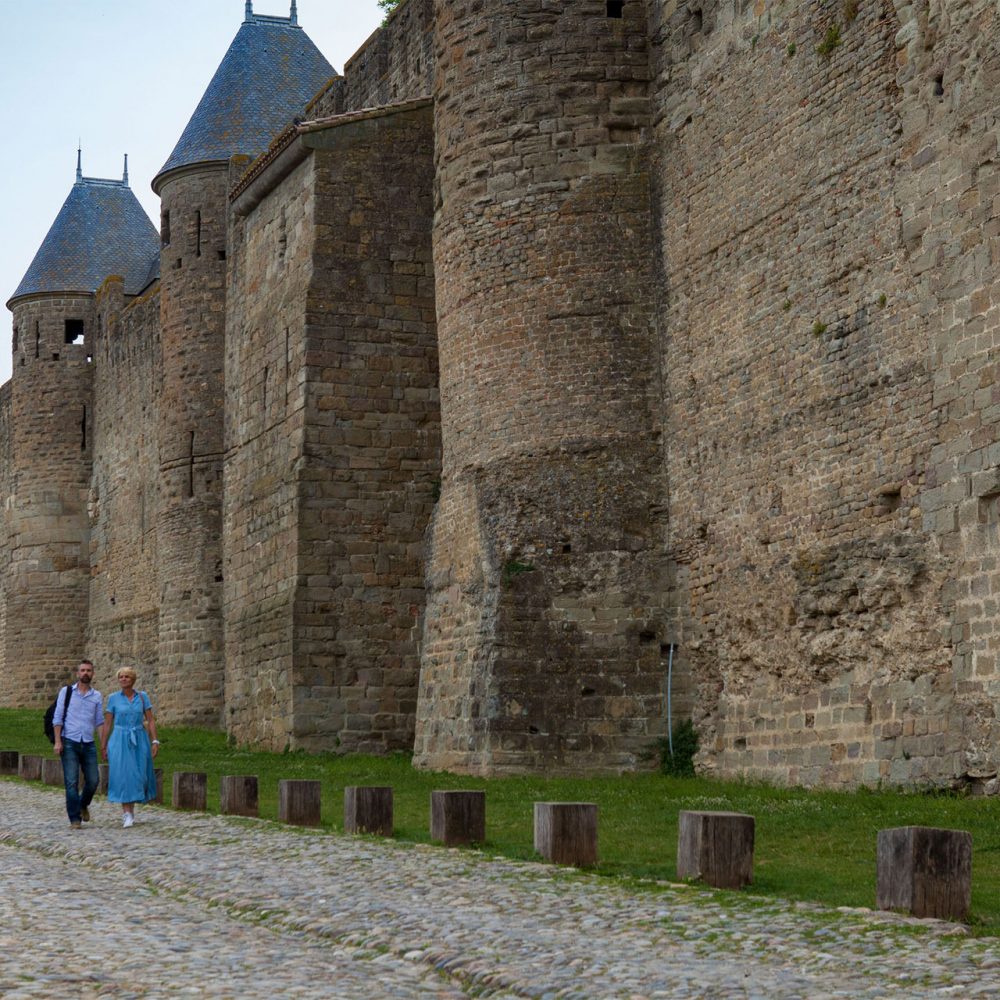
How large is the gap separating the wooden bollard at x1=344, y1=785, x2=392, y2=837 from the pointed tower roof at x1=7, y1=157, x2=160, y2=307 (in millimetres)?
26965

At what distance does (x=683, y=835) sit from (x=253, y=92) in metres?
22.0

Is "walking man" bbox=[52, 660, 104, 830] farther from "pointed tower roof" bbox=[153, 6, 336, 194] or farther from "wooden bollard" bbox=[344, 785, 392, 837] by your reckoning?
"pointed tower roof" bbox=[153, 6, 336, 194]

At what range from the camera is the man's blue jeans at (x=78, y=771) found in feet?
43.3

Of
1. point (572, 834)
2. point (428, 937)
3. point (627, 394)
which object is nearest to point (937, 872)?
point (428, 937)

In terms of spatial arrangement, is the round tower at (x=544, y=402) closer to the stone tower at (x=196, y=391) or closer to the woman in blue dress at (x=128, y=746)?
the woman in blue dress at (x=128, y=746)

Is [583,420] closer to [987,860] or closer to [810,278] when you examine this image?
[810,278]

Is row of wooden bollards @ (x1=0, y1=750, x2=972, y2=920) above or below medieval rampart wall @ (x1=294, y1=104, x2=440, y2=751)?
below

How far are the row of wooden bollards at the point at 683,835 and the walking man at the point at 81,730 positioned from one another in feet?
2.96

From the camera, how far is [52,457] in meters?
37.7

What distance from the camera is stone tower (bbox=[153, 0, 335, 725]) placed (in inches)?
1091

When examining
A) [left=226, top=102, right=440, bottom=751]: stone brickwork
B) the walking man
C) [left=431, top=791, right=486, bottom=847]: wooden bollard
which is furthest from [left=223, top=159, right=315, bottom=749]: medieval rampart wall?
[left=431, top=791, right=486, bottom=847]: wooden bollard

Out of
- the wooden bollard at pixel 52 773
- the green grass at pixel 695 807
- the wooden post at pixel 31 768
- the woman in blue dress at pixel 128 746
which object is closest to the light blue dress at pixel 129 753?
the woman in blue dress at pixel 128 746

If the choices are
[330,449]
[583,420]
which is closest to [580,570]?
[583,420]

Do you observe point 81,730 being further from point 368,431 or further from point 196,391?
point 196,391
